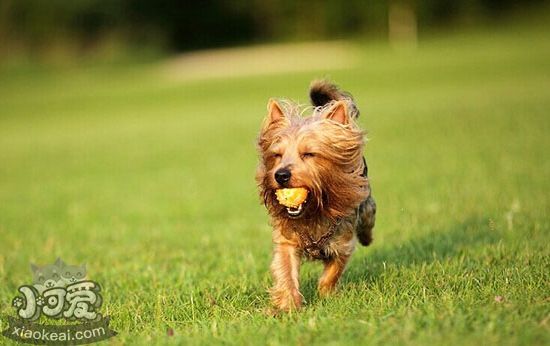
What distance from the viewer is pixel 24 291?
5582mm

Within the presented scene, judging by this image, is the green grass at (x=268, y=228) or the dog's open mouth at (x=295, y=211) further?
the dog's open mouth at (x=295, y=211)

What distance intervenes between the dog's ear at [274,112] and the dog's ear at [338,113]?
0.31 meters

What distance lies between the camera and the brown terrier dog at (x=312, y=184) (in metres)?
5.23

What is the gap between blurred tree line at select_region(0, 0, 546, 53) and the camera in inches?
2101

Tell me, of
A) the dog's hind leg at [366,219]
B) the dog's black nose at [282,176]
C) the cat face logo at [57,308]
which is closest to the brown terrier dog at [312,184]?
the dog's black nose at [282,176]

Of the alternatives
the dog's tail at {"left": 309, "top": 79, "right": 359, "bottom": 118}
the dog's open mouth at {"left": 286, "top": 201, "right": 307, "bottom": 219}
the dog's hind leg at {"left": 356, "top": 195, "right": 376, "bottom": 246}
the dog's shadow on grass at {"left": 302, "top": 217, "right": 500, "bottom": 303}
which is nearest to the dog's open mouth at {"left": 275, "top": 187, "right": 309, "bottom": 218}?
the dog's open mouth at {"left": 286, "top": 201, "right": 307, "bottom": 219}

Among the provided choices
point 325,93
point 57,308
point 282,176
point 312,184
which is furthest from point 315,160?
point 57,308

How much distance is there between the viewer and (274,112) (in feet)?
18.3

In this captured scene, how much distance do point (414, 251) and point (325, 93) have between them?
66.8 inches

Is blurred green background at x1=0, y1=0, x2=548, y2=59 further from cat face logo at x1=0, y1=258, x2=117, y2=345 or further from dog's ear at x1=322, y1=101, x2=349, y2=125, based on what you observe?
dog's ear at x1=322, y1=101, x2=349, y2=125

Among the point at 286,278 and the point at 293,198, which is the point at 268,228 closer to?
the point at 286,278

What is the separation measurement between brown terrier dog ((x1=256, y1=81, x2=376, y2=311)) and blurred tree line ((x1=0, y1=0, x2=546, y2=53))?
2000 inches

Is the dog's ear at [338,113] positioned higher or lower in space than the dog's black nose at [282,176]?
higher

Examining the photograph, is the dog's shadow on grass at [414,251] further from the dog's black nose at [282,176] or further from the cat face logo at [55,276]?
the cat face logo at [55,276]
